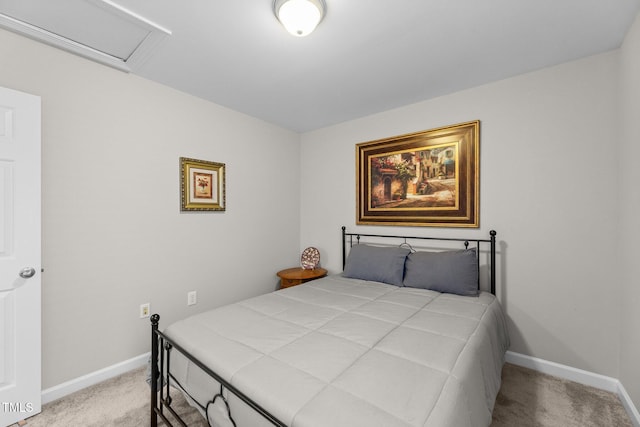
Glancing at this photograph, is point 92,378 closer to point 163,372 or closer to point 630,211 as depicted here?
point 163,372

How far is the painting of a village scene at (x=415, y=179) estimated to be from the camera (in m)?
2.72

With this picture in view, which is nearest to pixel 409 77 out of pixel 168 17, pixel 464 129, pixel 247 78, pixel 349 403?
pixel 464 129

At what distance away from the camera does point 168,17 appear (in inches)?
65.9

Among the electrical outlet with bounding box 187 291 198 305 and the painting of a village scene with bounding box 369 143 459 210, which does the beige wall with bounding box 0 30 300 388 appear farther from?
the painting of a village scene with bounding box 369 143 459 210

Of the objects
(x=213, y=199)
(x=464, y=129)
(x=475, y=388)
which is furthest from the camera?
(x=213, y=199)

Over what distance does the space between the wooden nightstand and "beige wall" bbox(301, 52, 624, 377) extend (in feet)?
5.16

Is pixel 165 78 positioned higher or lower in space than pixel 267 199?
higher

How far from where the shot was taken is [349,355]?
1322 millimetres

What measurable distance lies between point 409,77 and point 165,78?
2103 millimetres

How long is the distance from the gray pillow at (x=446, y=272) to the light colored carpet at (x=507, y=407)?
0.74 m

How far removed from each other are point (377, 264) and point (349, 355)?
1.51m

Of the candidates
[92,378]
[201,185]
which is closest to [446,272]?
[201,185]

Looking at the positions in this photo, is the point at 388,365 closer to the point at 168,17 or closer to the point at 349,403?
the point at 349,403

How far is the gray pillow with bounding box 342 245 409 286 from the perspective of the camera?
8.70 ft
